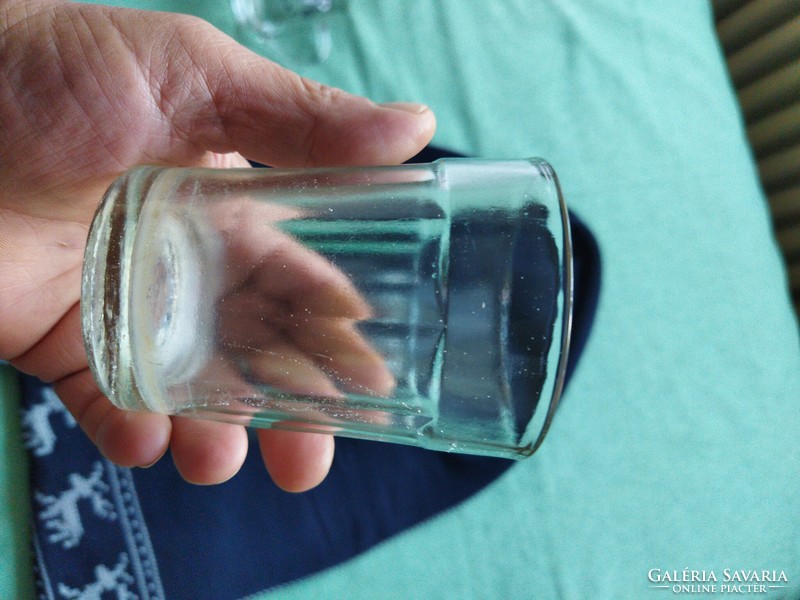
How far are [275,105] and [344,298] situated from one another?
16 cm

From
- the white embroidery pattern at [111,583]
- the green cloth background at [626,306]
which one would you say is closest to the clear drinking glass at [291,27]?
the green cloth background at [626,306]

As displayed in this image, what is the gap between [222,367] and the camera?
279 millimetres

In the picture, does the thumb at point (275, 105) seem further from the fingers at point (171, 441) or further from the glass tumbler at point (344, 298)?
the fingers at point (171, 441)

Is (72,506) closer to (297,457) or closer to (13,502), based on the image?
(13,502)

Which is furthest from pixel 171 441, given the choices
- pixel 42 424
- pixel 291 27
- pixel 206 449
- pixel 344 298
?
pixel 291 27

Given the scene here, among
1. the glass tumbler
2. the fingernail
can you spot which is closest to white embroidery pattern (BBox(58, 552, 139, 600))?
the glass tumbler

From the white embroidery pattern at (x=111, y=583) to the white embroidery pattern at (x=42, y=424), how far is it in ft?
0.35

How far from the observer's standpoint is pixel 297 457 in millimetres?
449

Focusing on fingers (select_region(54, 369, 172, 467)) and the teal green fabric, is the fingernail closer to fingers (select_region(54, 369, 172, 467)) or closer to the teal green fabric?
fingers (select_region(54, 369, 172, 467))

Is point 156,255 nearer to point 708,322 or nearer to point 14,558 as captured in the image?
point 14,558

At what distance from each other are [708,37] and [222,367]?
794mm

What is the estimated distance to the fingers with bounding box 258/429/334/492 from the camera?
1.47ft

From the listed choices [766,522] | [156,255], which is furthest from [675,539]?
[156,255]

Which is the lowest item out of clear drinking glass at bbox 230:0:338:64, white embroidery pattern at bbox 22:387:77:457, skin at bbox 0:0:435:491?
white embroidery pattern at bbox 22:387:77:457
